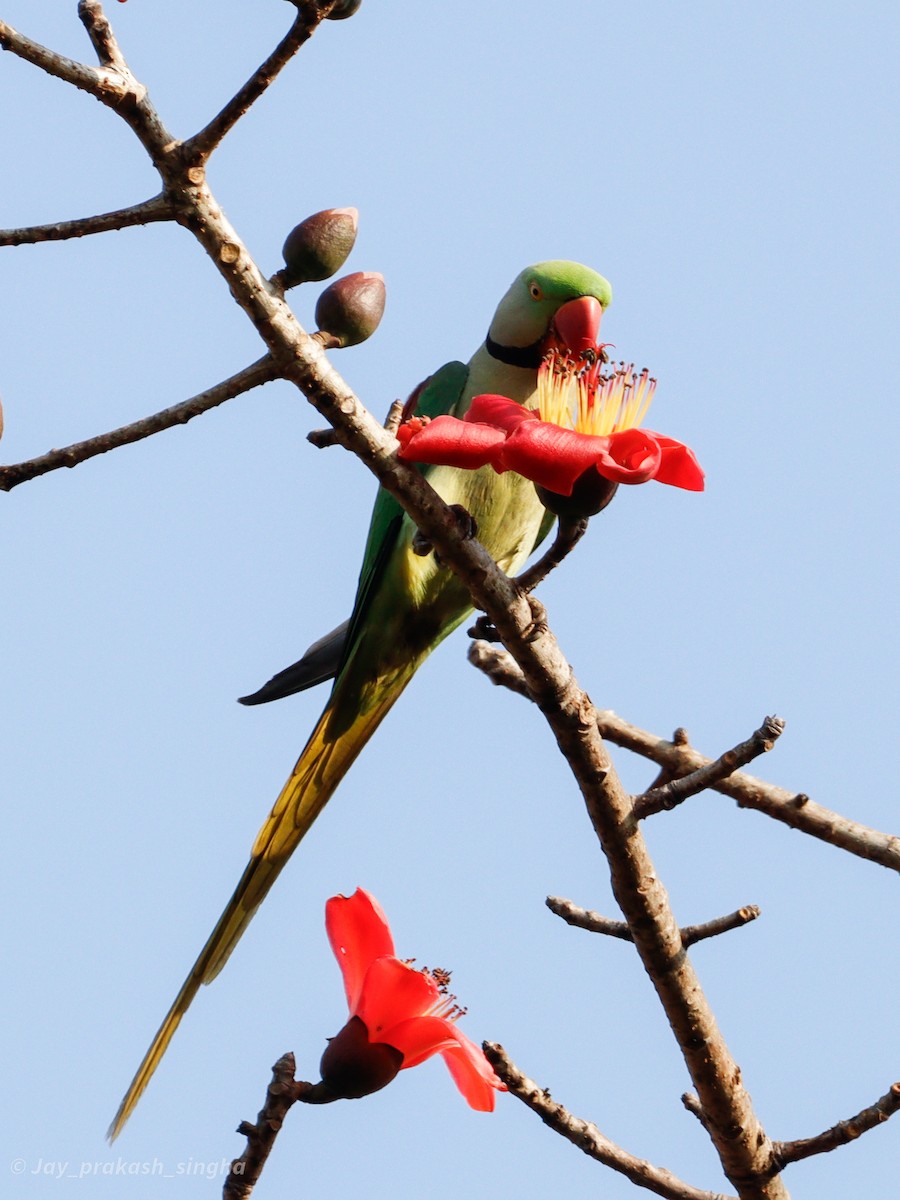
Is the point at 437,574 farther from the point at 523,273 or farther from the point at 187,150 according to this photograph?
the point at 187,150

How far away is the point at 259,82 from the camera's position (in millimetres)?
1832

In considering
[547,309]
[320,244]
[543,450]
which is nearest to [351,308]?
[320,244]

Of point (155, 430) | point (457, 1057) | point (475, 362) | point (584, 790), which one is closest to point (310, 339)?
point (155, 430)

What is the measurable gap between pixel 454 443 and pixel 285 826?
5.93 ft

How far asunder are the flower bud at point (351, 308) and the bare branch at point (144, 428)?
0.12m

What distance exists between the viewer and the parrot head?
3.87 m

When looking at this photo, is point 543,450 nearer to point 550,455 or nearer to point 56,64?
point 550,455

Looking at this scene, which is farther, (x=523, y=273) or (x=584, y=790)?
(x=523, y=273)

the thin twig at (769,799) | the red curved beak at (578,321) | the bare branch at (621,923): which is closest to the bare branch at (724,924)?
the bare branch at (621,923)

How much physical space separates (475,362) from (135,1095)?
7.92 feet

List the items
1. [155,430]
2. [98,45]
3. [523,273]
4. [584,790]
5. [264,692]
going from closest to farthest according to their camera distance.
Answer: [98,45] → [155,430] → [584,790] → [264,692] → [523,273]

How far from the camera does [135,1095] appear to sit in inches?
104

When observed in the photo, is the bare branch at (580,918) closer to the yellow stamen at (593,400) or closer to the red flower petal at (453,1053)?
the red flower petal at (453,1053)

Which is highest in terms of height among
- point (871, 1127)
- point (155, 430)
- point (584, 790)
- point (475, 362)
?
point (475, 362)
